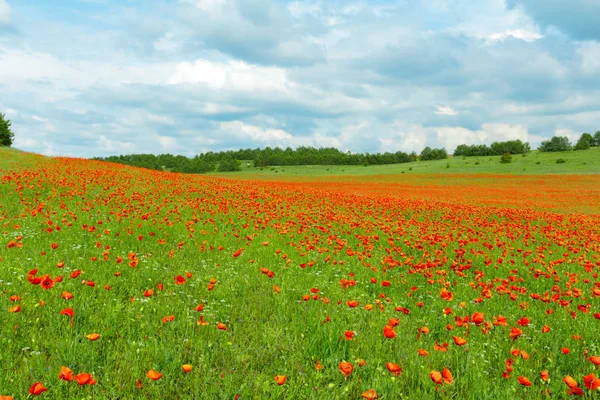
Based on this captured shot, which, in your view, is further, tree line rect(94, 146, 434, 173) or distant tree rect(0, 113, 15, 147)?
tree line rect(94, 146, 434, 173)

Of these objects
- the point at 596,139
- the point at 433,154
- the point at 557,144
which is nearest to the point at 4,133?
the point at 433,154

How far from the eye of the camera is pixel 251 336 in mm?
4250

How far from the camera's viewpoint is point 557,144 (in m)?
112

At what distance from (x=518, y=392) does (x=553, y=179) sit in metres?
61.0

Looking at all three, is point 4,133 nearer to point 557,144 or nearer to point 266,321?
point 266,321

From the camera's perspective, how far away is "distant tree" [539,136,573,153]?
110 metres

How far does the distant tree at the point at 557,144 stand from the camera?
110 meters

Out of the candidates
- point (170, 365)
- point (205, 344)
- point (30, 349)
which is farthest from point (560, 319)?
point (30, 349)

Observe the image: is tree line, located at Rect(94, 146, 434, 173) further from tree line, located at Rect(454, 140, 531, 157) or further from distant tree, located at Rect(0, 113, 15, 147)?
distant tree, located at Rect(0, 113, 15, 147)

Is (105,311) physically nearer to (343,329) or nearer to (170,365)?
(170,365)

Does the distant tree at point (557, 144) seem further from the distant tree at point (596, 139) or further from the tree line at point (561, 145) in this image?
the distant tree at point (596, 139)

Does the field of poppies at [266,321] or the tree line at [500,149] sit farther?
the tree line at [500,149]

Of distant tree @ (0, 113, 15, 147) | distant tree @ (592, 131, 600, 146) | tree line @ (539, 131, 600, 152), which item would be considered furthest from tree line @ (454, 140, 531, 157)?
distant tree @ (0, 113, 15, 147)

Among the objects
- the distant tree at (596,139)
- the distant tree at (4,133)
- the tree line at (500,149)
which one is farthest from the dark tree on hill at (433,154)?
the distant tree at (4,133)
